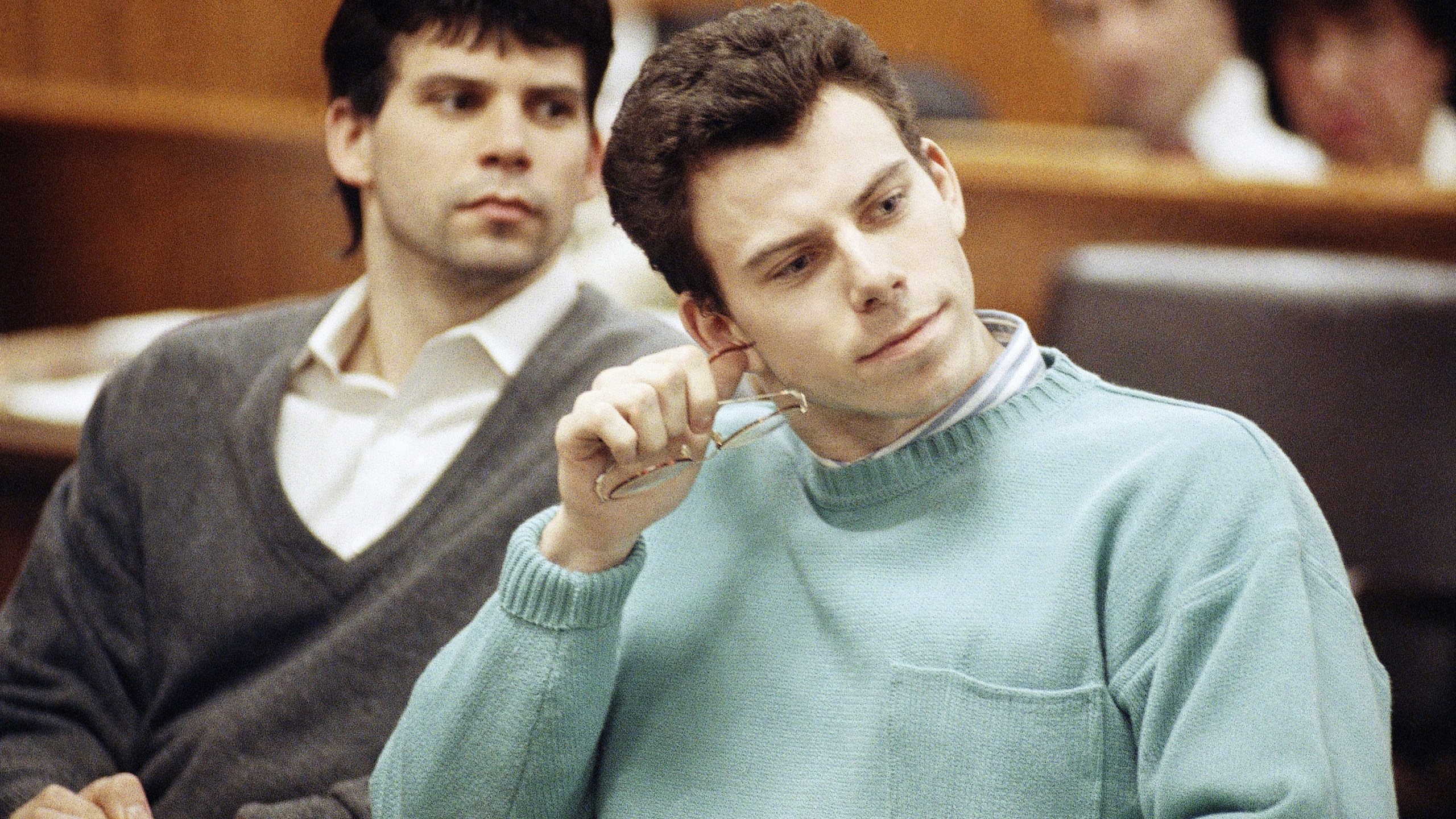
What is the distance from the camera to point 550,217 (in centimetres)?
142

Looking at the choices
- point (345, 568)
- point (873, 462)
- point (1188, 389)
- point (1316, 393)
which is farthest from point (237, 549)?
point (1316, 393)

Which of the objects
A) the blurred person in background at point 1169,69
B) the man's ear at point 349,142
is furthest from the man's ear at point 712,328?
the blurred person in background at point 1169,69

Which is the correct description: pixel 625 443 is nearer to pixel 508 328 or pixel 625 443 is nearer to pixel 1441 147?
pixel 508 328

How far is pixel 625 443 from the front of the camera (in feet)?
3.32

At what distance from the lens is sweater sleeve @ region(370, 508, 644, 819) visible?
107 centimetres

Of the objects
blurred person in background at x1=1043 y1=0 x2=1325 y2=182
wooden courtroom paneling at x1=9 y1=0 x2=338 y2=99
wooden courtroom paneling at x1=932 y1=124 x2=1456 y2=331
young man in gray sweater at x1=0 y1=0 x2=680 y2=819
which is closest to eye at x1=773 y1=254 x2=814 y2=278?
young man in gray sweater at x1=0 y1=0 x2=680 y2=819

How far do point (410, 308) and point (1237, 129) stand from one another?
2.36 meters

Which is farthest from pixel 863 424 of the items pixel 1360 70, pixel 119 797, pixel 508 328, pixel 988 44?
pixel 988 44

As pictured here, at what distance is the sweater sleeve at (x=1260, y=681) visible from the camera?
2.79ft

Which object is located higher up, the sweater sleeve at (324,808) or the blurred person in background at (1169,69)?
the sweater sleeve at (324,808)

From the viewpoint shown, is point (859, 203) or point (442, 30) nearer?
point (859, 203)

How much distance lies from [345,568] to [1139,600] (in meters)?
0.71

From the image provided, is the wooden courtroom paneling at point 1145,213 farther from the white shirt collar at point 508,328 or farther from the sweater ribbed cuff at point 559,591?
the sweater ribbed cuff at point 559,591

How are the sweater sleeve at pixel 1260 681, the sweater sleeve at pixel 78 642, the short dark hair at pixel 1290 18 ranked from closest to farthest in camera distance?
the sweater sleeve at pixel 1260 681 → the sweater sleeve at pixel 78 642 → the short dark hair at pixel 1290 18
